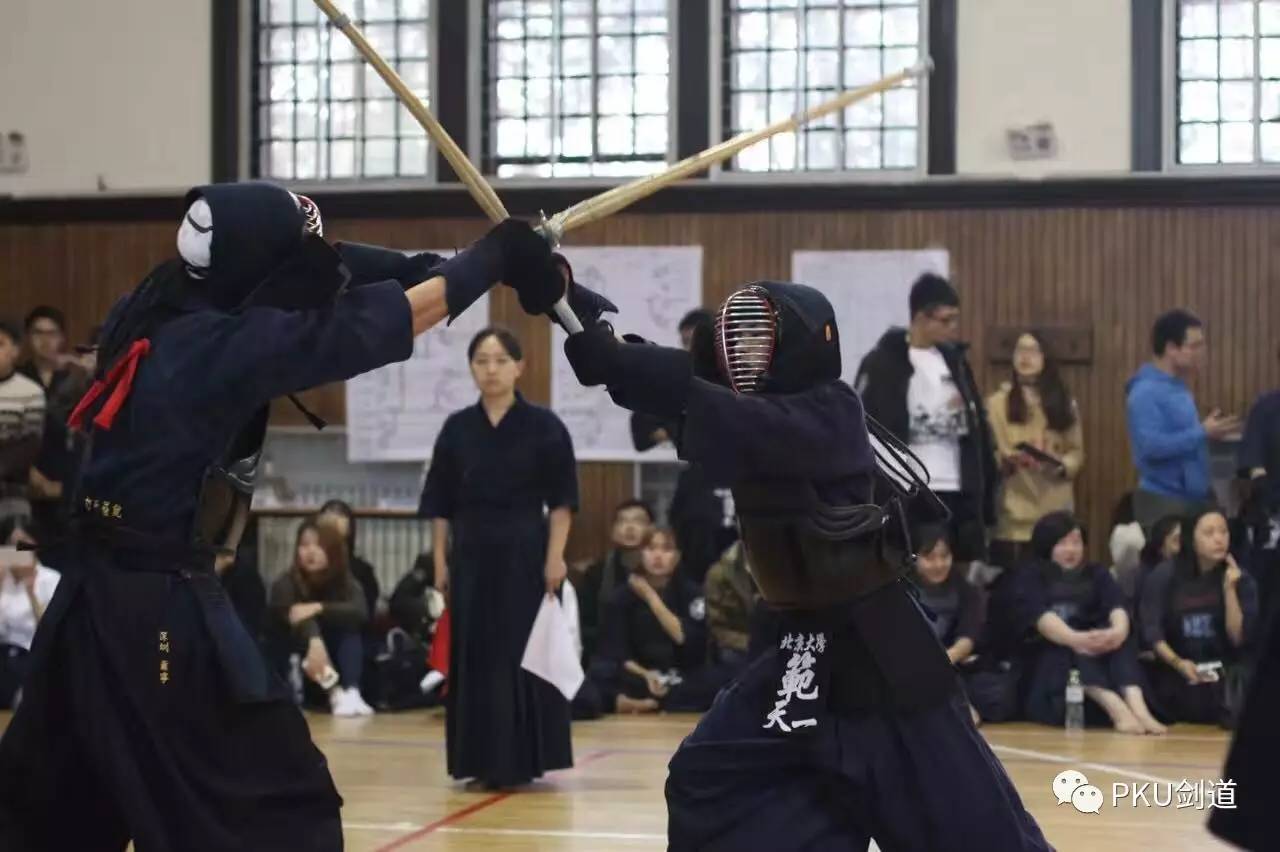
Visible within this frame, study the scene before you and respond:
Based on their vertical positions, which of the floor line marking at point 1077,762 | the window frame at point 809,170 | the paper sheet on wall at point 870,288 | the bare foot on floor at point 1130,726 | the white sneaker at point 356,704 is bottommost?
the white sneaker at point 356,704

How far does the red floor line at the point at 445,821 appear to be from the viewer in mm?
6785

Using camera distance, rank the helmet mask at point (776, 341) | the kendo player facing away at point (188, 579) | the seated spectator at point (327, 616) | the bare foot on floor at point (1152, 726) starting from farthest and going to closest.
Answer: the seated spectator at point (327, 616) < the bare foot on floor at point (1152, 726) < the helmet mask at point (776, 341) < the kendo player facing away at point (188, 579)

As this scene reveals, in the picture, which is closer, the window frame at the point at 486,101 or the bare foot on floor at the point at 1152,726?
the bare foot on floor at the point at 1152,726

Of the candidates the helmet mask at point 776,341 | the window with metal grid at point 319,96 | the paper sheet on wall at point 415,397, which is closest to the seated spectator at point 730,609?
the paper sheet on wall at point 415,397

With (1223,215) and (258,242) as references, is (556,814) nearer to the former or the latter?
(258,242)

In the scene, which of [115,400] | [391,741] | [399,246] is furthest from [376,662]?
[115,400]

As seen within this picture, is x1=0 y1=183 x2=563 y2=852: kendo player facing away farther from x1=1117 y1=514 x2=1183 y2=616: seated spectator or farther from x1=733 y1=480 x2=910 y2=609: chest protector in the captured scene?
x1=1117 y1=514 x2=1183 y2=616: seated spectator

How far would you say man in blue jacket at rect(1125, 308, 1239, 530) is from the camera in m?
10.9

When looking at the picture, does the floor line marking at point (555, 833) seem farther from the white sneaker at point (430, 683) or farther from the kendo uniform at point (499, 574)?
the white sneaker at point (430, 683)

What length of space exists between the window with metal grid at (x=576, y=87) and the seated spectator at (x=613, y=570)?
3034mm

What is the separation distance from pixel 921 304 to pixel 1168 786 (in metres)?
3.17

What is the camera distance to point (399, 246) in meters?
13.7

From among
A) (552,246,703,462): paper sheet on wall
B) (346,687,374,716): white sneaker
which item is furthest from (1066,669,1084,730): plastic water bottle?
(346,687,374,716): white sneaker

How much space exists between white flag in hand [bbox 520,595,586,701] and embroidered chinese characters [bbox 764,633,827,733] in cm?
383
